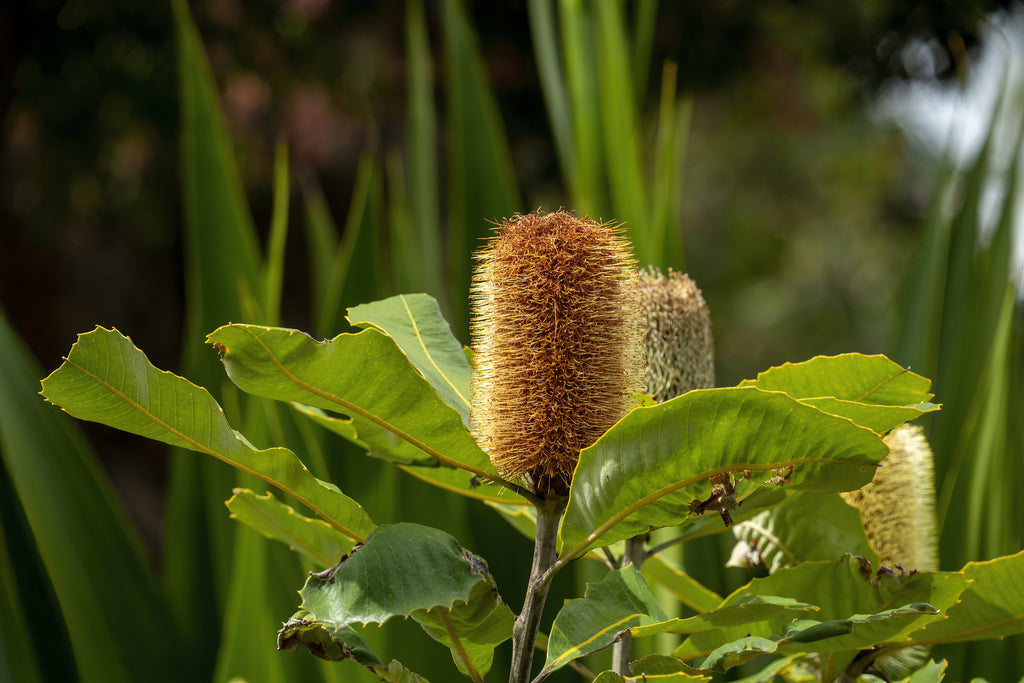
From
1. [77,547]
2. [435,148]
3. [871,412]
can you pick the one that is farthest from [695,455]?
[435,148]

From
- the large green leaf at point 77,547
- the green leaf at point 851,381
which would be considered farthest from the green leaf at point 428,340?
the large green leaf at point 77,547

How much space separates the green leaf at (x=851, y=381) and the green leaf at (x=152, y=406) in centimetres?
20

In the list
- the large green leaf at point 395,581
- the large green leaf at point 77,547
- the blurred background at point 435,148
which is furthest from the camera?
the blurred background at point 435,148

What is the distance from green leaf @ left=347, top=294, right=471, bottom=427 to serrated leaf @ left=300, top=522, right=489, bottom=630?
98mm

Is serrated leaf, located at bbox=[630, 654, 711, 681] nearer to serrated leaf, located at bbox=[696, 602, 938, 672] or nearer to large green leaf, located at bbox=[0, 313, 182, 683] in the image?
serrated leaf, located at bbox=[696, 602, 938, 672]

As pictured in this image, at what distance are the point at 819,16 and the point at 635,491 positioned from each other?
9.45 feet

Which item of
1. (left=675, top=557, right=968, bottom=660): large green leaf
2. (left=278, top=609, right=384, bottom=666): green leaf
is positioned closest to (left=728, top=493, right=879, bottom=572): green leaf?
(left=675, top=557, right=968, bottom=660): large green leaf

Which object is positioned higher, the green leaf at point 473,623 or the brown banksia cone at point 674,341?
the brown banksia cone at point 674,341

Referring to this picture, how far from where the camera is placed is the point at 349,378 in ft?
1.09

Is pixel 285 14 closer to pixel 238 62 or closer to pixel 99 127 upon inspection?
pixel 238 62

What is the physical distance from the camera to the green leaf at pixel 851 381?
39 centimetres

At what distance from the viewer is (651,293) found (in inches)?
20.7

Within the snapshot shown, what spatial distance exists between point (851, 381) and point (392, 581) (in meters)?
0.23

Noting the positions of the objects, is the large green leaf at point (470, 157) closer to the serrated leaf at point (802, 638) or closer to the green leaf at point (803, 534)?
the green leaf at point (803, 534)
